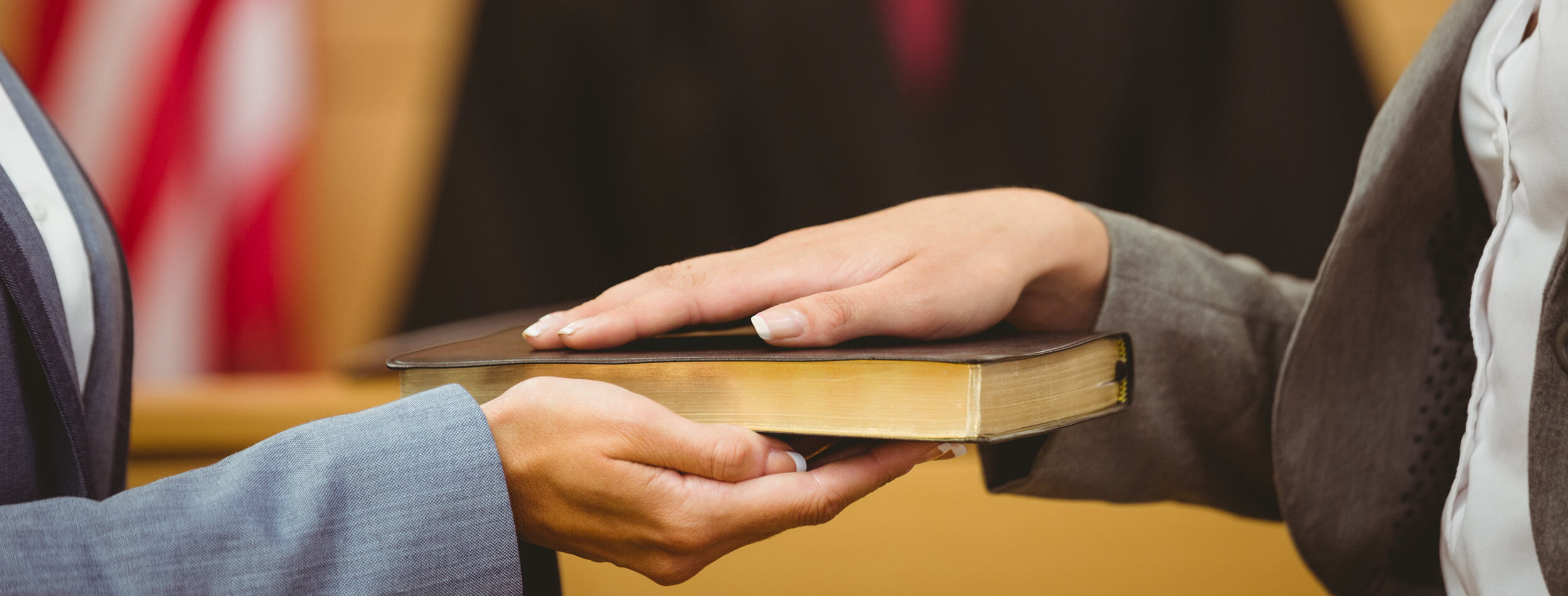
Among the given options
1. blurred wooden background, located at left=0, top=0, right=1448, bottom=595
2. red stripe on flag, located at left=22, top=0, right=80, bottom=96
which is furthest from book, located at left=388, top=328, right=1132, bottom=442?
red stripe on flag, located at left=22, top=0, right=80, bottom=96

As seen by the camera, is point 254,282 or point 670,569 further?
point 254,282

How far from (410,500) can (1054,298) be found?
0.35 metres

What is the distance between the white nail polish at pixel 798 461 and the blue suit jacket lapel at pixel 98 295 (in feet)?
1.08

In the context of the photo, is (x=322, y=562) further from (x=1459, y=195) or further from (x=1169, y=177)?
(x=1169, y=177)

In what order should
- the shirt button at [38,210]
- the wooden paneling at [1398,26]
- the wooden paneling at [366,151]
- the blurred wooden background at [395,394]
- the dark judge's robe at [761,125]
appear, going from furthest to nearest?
the wooden paneling at [366,151], the wooden paneling at [1398,26], the dark judge's robe at [761,125], the blurred wooden background at [395,394], the shirt button at [38,210]

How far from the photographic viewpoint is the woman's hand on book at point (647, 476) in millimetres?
391

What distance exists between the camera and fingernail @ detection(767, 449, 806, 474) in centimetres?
42

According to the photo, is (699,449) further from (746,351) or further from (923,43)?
(923,43)

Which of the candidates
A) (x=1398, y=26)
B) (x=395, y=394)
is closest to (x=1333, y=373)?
(x=395, y=394)

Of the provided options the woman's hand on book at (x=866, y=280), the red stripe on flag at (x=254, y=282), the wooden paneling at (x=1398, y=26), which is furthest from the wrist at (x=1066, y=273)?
the red stripe on flag at (x=254, y=282)

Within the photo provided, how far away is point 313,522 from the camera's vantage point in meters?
0.37

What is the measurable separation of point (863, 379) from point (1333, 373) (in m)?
0.28

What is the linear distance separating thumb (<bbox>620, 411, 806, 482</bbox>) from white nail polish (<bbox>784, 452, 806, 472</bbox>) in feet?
0.07

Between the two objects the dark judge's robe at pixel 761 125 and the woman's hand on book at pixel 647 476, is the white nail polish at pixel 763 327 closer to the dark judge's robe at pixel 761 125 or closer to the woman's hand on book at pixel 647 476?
the woman's hand on book at pixel 647 476
